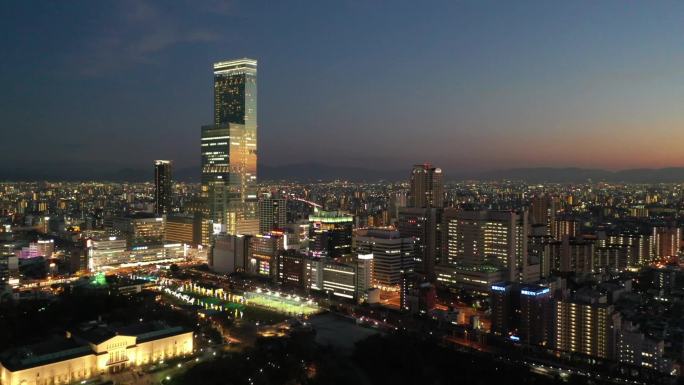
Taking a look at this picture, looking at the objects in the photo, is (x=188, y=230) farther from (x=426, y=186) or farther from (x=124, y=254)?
(x=426, y=186)

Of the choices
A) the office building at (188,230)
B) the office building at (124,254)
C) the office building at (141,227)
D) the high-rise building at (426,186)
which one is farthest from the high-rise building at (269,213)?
the high-rise building at (426,186)

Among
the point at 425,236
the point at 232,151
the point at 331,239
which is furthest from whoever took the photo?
the point at 232,151

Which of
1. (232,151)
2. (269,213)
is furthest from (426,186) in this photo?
(232,151)

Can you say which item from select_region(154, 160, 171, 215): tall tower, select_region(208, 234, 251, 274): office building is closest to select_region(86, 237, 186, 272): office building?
select_region(208, 234, 251, 274): office building

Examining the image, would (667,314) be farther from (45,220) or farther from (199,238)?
(45,220)

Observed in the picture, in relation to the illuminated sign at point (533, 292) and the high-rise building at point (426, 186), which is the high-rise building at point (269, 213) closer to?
the high-rise building at point (426, 186)

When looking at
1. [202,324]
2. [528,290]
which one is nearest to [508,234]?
[528,290]

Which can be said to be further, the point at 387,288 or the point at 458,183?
the point at 458,183

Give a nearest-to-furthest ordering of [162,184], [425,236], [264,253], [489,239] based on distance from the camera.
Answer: [489,239] → [425,236] → [264,253] → [162,184]
